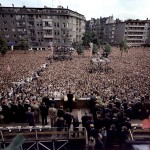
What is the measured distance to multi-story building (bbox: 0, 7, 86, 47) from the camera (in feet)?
226

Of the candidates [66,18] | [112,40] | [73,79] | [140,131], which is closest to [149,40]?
[112,40]

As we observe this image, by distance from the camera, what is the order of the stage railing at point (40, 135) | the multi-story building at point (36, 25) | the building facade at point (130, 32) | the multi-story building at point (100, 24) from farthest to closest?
the multi-story building at point (100, 24) < the building facade at point (130, 32) < the multi-story building at point (36, 25) < the stage railing at point (40, 135)

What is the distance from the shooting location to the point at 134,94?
21.1m

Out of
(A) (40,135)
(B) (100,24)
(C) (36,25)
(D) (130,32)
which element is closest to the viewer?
(A) (40,135)

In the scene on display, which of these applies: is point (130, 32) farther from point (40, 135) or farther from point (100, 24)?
point (40, 135)

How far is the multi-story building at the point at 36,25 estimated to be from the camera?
2714 inches

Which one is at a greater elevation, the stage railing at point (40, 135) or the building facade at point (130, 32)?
the building facade at point (130, 32)

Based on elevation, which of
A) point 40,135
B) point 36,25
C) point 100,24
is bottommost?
point 40,135

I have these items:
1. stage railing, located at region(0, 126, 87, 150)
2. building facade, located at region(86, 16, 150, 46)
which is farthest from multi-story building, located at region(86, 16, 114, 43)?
stage railing, located at region(0, 126, 87, 150)

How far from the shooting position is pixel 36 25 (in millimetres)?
70812

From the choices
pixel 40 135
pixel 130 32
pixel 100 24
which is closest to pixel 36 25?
pixel 130 32

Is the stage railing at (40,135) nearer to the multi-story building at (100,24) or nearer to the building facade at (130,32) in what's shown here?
the building facade at (130,32)

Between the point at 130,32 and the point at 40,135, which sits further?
the point at 130,32

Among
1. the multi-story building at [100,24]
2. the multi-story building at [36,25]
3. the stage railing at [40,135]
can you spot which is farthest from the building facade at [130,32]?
the stage railing at [40,135]
